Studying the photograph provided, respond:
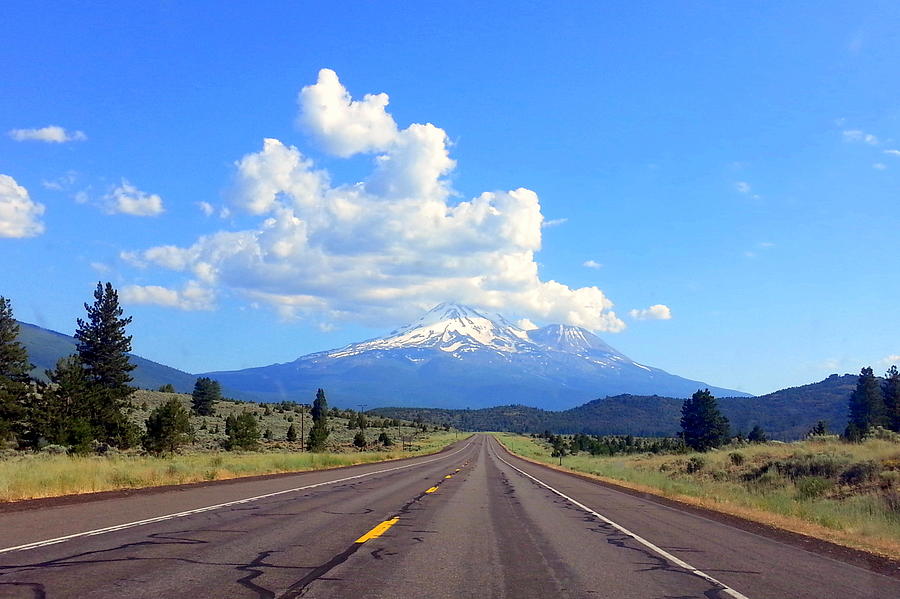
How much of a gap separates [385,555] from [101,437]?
4696 cm

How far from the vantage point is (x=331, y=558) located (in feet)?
29.1

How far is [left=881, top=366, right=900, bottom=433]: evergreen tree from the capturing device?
225 ft

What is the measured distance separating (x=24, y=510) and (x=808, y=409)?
546 ft

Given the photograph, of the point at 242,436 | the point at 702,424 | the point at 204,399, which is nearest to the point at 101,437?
the point at 242,436

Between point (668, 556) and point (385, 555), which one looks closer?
point (385, 555)

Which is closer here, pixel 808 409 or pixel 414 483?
pixel 414 483

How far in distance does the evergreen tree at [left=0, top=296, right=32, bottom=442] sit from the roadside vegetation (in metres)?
0.06

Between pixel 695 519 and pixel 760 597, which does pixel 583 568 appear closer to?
pixel 760 597

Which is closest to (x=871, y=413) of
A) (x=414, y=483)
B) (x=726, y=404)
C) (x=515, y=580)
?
(x=414, y=483)

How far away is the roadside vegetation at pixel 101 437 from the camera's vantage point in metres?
20.2

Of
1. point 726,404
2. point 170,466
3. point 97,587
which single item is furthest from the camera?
point 726,404

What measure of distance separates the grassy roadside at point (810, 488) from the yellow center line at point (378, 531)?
8775mm

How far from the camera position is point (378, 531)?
1177 cm

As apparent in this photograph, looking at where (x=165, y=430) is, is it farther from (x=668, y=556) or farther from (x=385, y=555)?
(x=668, y=556)
